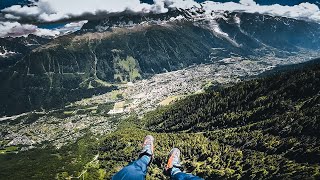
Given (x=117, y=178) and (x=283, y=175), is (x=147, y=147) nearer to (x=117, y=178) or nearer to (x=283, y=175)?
(x=117, y=178)

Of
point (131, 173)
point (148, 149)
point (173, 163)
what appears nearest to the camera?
point (131, 173)

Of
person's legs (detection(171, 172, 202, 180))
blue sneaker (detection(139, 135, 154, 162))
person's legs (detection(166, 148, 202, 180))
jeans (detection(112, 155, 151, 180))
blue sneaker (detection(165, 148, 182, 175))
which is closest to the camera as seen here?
jeans (detection(112, 155, 151, 180))

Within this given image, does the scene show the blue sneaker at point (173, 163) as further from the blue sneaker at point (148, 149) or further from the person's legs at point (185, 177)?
the person's legs at point (185, 177)

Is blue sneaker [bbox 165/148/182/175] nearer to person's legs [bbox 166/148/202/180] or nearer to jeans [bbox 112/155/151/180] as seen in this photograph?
person's legs [bbox 166/148/202/180]

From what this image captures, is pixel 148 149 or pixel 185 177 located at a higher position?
pixel 185 177

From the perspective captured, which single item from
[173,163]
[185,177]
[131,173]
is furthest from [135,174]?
[173,163]

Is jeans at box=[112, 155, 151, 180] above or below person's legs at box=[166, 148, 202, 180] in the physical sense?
above

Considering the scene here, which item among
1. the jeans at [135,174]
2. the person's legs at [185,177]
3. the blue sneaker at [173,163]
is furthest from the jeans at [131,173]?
the blue sneaker at [173,163]

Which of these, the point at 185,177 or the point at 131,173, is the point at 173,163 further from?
the point at 131,173

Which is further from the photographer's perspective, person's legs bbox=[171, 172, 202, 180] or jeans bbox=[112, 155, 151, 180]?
person's legs bbox=[171, 172, 202, 180]

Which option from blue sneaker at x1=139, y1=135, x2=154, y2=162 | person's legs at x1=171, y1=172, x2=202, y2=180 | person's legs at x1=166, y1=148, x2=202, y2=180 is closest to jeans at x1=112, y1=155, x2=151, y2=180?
person's legs at x1=171, y1=172, x2=202, y2=180

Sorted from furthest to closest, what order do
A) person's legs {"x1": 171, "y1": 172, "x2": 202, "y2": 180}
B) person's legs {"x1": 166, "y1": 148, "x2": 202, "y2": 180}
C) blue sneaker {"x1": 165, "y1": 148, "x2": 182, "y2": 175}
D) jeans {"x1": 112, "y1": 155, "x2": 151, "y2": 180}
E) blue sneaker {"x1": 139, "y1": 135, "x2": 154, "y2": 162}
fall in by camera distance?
blue sneaker {"x1": 139, "y1": 135, "x2": 154, "y2": 162}
blue sneaker {"x1": 165, "y1": 148, "x2": 182, "y2": 175}
person's legs {"x1": 166, "y1": 148, "x2": 202, "y2": 180}
person's legs {"x1": 171, "y1": 172, "x2": 202, "y2": 180}
jeans {"x1": 112, "y1": 155, "x2": 151, "y2": 180}
